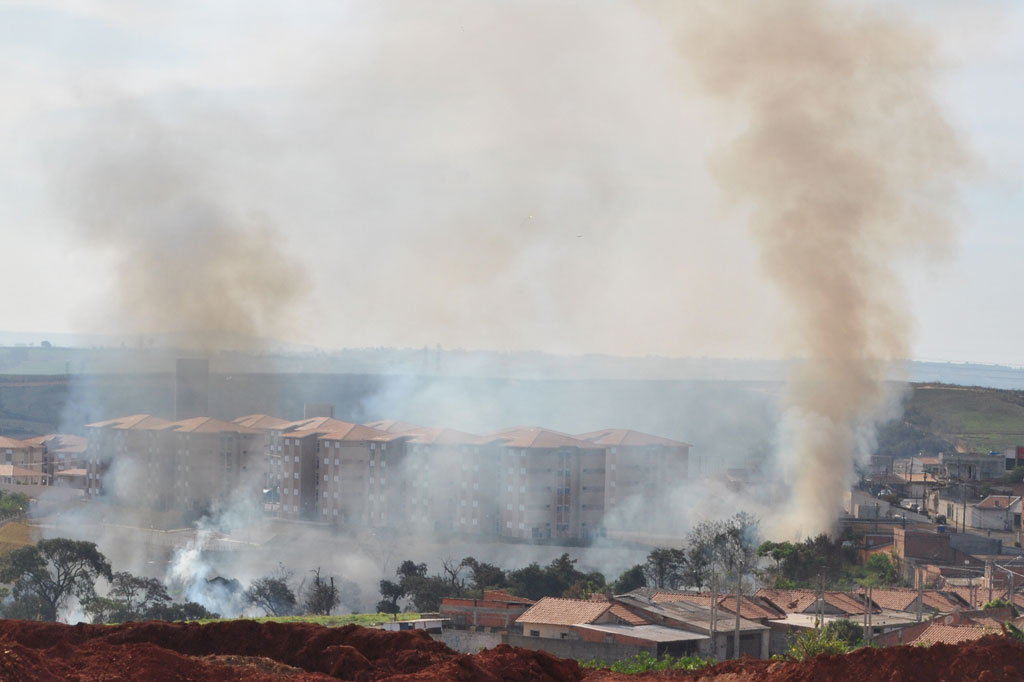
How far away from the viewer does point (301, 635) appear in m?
13.5

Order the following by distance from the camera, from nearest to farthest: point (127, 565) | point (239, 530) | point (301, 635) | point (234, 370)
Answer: point (301, 635), point (127, 565), point (239, 530), point (234, 370)

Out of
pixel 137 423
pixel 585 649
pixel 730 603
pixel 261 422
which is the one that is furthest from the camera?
pixel 261 422

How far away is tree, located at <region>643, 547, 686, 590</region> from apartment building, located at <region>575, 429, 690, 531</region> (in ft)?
40.8

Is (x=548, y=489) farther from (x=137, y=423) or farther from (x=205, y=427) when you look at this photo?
(x=137, y=423)

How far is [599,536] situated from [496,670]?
4075cm

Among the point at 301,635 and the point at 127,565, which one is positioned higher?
the point at 301,635

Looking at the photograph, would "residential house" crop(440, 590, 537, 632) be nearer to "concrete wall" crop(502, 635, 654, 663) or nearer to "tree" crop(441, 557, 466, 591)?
"concrete wall" crop(502, 635, 654, 663)

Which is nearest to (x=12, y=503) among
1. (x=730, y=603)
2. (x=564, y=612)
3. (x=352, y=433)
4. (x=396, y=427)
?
(x=352, y=433)

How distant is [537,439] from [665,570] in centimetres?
1338

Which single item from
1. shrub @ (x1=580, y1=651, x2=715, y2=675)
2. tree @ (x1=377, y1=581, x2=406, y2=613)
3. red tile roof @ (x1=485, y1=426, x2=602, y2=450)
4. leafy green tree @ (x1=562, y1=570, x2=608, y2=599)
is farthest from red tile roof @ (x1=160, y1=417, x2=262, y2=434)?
shrub @ (x1=580, y1=651, x2=715, y2=675)

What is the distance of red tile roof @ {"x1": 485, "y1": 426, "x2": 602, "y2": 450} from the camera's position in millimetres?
52116

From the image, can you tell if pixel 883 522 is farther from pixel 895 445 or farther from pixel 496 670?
pixel 895 445

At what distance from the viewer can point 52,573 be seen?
3619 centimetres

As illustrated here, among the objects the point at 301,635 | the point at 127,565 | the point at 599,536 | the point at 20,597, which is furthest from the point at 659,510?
the point at 301,635
